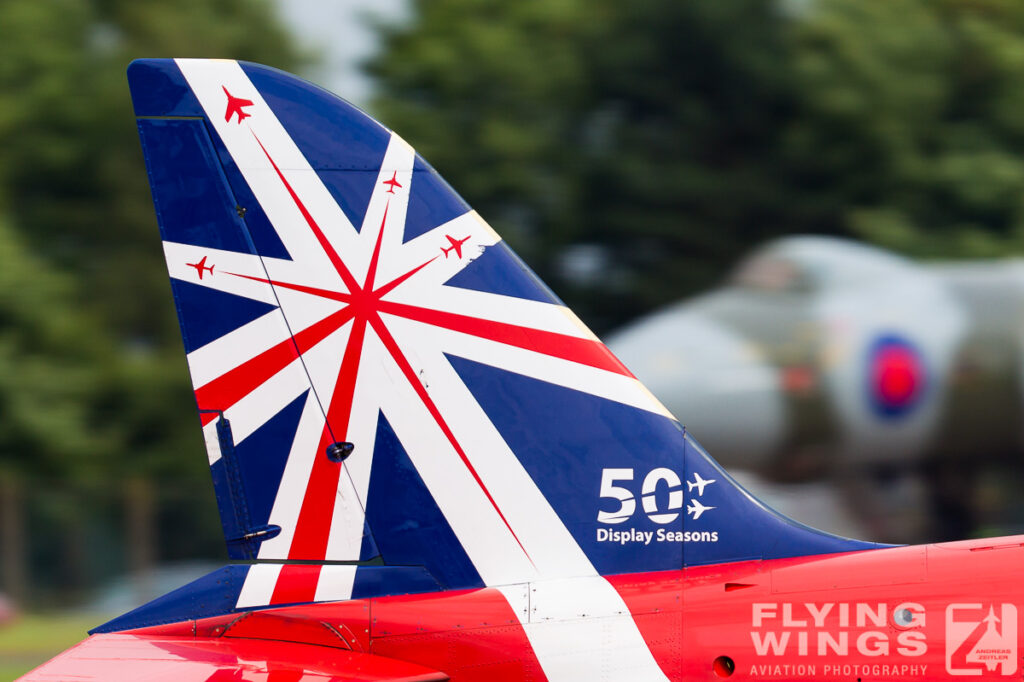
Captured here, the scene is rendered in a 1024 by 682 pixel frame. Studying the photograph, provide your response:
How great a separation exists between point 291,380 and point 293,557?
0.55 m

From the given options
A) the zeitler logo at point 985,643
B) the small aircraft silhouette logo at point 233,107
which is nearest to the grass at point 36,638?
the small aircraft silhouette logo at point 233,107

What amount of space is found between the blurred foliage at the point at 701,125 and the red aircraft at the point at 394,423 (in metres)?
13.7

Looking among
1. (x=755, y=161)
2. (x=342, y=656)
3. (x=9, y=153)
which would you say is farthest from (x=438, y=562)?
(x=9, y=153)

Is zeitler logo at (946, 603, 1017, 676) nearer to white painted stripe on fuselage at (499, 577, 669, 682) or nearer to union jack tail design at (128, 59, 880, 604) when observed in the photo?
union jack tail design at (128, 59, 880, 604)

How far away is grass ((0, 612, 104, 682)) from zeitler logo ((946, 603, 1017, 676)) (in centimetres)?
670

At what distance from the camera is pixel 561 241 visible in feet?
60.3

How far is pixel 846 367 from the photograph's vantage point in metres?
10.3

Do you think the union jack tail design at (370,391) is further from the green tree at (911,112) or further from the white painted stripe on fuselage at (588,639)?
the green tree at (911,112)

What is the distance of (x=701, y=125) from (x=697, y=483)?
16.0 m

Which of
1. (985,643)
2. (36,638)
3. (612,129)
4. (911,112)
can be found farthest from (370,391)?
(612,129)

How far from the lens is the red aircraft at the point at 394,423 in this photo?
3.66 m

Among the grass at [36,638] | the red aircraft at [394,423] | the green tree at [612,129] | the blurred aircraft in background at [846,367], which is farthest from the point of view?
the green tree at [612,129]

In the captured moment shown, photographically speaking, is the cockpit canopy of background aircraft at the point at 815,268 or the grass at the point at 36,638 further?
the cockpit canopy of background aircraft at the point at 815,268

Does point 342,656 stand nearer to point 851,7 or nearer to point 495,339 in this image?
point 495,339
